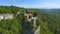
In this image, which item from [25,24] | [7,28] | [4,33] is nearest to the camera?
[4,33]

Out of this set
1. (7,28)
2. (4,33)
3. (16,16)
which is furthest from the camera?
(16,16)

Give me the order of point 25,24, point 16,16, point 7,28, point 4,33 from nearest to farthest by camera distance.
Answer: point 4,33, point 7,28, point 25,24, point 16,16

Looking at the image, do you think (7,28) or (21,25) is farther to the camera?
(21,25)

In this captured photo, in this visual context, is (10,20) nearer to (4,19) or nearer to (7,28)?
(4,19)

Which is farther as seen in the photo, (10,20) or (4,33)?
(10,20)

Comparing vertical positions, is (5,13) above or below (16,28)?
above

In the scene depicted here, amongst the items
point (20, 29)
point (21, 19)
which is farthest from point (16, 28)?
point (21, 19)

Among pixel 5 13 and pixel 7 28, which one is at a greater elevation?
pixel 5 13

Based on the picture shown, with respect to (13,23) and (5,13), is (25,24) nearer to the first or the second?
(13,23)

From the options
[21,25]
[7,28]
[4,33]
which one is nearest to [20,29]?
[21,25]
